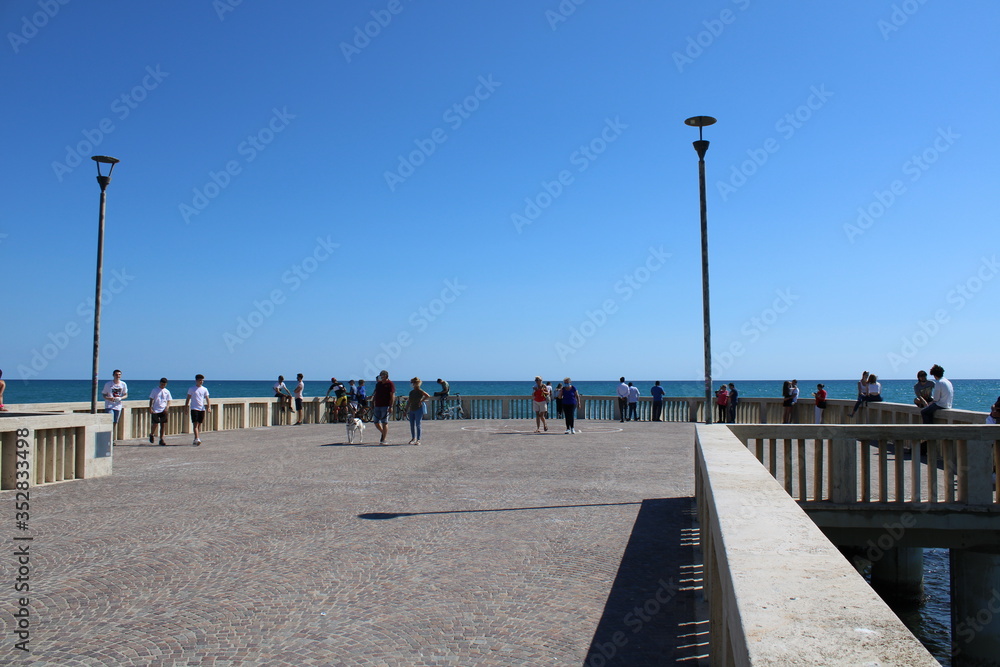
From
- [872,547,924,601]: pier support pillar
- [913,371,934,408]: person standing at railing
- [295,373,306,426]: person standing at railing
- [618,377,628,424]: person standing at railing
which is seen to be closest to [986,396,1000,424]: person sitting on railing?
[913,371,934,408]: person standing at railing

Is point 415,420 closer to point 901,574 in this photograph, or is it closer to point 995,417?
point 901,574

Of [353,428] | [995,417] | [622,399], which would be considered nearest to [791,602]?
[995,417]

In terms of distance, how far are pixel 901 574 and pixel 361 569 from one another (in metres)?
8.92

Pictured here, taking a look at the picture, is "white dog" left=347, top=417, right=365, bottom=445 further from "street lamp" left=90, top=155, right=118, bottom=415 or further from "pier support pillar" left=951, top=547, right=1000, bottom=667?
"pier support pillar" left=951, top=547, right=1000, bottom=667

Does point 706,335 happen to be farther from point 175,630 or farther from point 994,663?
point 175,630

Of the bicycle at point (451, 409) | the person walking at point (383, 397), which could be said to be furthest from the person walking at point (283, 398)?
the person walking at point (383, 397)

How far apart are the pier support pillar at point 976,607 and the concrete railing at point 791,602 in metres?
6.10

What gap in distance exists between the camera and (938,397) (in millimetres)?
13891

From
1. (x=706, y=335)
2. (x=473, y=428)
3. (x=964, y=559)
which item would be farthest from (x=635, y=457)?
(x=473, y=428)

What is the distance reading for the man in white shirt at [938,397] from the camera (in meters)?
13.9

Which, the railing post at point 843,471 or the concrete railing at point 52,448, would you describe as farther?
the concrete railing at point 52,448

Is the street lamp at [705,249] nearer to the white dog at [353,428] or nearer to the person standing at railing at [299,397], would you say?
the white dog at [353,428]

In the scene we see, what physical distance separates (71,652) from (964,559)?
8.99 meters

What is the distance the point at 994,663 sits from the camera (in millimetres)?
8977
